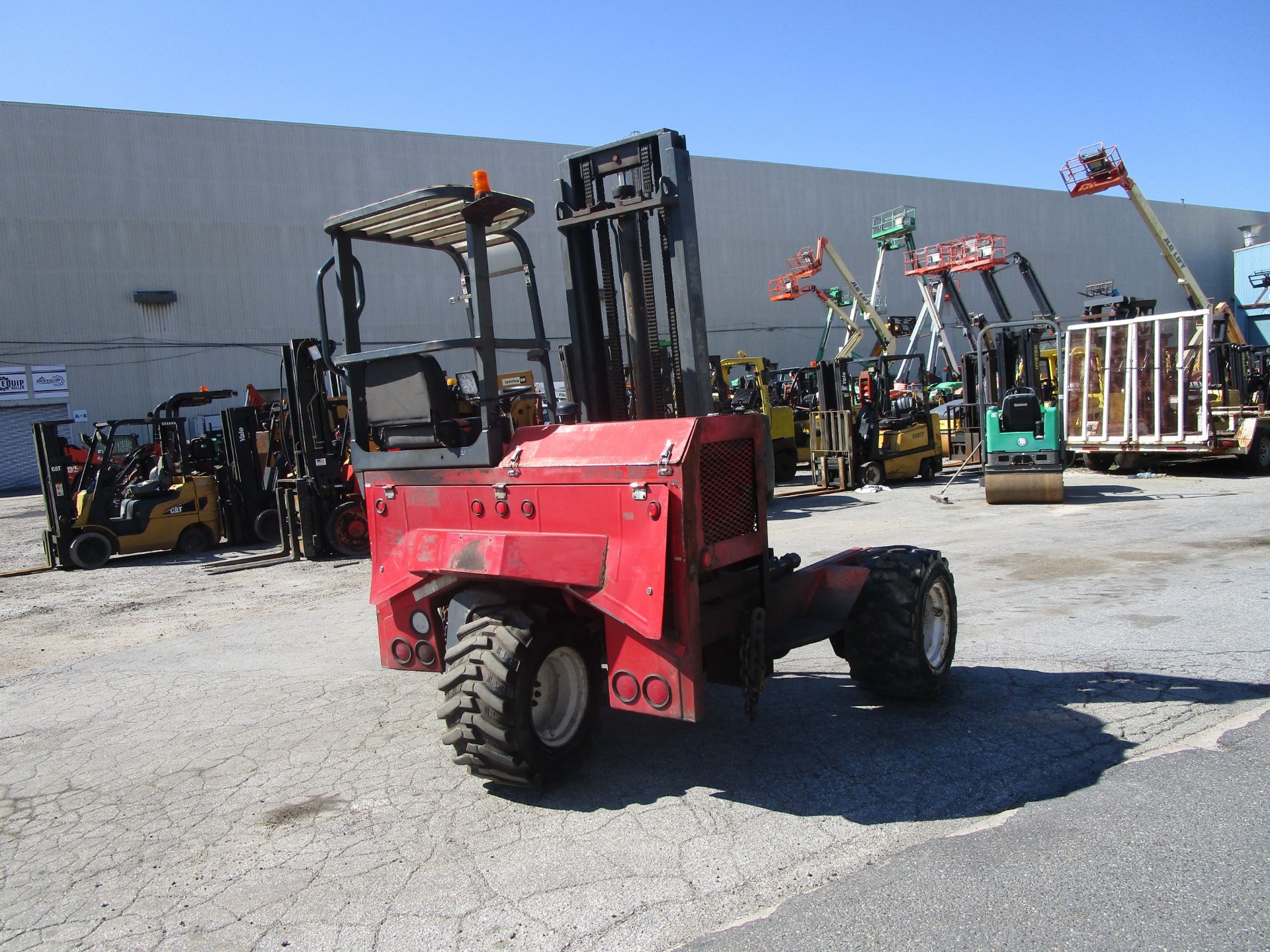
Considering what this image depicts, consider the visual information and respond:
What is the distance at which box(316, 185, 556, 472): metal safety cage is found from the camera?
14.2 feet

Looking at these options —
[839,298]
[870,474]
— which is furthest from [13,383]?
[839,298]

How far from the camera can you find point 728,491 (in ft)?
14.6

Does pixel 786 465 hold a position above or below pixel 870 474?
above

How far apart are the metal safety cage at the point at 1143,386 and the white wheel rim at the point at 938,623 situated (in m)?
14.1

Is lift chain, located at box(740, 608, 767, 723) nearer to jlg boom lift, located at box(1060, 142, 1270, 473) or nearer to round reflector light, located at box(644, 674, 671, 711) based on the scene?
round reflector light, located at box(644, 674, 671, 711)

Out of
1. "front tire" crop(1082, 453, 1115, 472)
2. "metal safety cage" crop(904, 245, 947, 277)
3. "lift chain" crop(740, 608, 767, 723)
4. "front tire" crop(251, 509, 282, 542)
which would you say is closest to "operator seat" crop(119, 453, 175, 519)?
"front tire" crop(251, 509, 282, 542)

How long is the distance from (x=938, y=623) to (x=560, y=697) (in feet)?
7.91

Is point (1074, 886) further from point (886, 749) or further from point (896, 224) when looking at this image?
point (896, 224)

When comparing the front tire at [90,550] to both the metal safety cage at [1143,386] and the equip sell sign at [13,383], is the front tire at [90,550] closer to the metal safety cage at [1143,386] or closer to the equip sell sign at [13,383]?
the metal safety cage at [1143,386]

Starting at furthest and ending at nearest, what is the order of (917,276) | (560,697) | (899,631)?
1. (917,276)
2. (899,631)
3. (560,697)

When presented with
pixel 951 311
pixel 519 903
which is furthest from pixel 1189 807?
pixel 951 311

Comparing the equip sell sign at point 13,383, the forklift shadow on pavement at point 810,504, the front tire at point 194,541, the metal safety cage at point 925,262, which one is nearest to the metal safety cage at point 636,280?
the forklift shadow on pavement at point 810,504

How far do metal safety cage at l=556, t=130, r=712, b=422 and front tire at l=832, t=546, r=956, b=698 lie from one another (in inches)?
58.7

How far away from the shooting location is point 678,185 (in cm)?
469
